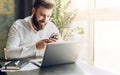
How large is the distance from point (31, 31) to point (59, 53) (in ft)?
3.20

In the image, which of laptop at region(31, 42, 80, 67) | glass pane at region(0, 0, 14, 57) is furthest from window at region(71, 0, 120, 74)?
glass pane at region(0, 0, 14, 57)

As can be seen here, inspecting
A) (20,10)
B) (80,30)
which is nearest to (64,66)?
(80,30)

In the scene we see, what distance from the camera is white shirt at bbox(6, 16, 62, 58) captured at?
2090mm

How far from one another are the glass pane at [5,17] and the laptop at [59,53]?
1.95 metres

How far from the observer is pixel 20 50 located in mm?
2084

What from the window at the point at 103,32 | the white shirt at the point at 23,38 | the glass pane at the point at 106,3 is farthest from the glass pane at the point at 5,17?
the glass pane at the point at 106,3

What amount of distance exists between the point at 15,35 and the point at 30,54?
0.33 metres

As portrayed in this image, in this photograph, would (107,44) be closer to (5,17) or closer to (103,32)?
(103,32)

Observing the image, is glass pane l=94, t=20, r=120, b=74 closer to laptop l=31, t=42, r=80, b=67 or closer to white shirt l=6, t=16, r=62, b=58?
white shirt l=6, t=16, r=62, b=58

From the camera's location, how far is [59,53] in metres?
1.60

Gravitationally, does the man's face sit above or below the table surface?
above

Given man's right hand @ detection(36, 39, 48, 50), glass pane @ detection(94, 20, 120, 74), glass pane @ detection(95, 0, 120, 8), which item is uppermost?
glass pane @ detection(95, 0, 120, 8)

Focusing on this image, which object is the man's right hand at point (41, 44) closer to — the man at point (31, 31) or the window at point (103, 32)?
the man at point (31, 31)

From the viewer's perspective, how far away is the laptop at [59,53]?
1545 millimetres
